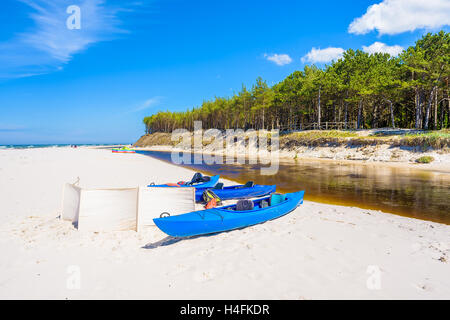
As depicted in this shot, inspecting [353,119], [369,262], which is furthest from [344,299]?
[353,119]

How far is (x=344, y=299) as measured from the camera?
366 centimetres

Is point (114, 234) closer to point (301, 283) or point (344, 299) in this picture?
point (301, 283)

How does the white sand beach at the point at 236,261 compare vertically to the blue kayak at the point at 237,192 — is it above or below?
below

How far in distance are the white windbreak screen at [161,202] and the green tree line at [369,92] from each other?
116 feet

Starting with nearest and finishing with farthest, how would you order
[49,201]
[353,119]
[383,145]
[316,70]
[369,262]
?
[369,262] < [49,201] < [383,145] < [316,70] < [353,119]

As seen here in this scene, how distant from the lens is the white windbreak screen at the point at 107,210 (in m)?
6.43

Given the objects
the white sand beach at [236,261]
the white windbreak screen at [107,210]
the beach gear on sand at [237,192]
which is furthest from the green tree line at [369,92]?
the white windbreak screen at [107,210]

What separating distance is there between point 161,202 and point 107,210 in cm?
158

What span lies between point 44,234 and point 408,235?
10.6m

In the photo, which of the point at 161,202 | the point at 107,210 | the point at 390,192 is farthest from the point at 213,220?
the point at 390,192

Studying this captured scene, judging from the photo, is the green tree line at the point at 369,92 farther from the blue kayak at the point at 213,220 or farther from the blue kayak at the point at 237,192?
the blue kayak at the point at 213,220

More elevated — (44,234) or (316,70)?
(316,70)
